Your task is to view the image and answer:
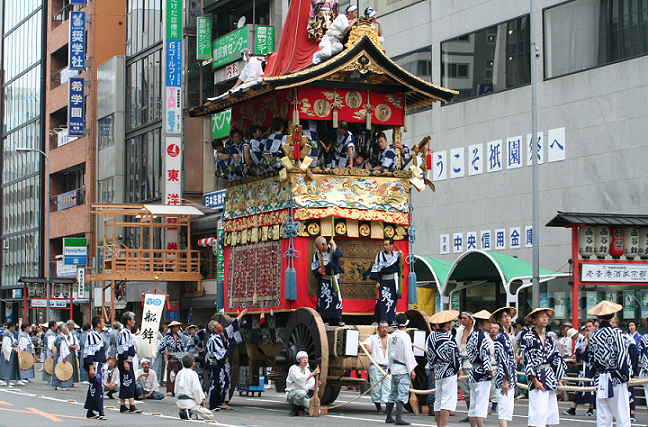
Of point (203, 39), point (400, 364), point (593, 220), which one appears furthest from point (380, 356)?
point (203, 39)

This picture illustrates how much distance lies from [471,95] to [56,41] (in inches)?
1461

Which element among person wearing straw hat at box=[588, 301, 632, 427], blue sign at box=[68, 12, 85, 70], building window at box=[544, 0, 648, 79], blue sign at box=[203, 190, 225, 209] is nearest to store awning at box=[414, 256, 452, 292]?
building window at box=[544, 0, 648, 79]

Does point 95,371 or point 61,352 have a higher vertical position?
point 95,371

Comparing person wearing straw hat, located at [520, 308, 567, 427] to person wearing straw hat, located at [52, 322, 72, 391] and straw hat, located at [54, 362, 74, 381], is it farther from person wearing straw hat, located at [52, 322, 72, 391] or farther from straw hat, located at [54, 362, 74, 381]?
person wearing straw hat, located at [52, 322, 72, 391]

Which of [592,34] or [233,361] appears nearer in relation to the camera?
[233,361]

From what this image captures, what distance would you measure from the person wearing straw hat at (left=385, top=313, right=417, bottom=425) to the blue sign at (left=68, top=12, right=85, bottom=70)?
40.4 meters

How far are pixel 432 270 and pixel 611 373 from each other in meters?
13.3

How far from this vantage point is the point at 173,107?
40781 millimetres

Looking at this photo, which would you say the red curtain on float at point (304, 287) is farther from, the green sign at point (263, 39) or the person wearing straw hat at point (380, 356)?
the green sign at point (263, 39)

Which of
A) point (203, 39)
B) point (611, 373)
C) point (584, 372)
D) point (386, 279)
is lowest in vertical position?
point (584, 372)

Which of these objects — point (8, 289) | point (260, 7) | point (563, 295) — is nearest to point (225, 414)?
point (563, 295)

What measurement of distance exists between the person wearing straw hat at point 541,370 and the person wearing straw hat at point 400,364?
291 cm

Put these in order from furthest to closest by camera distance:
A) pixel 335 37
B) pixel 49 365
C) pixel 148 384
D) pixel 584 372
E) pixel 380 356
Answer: pixel 49 365, pixel 148 384, pixel 335 37, pixel 584 372, pixel 380 356

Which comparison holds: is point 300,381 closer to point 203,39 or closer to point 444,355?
point 444,355
